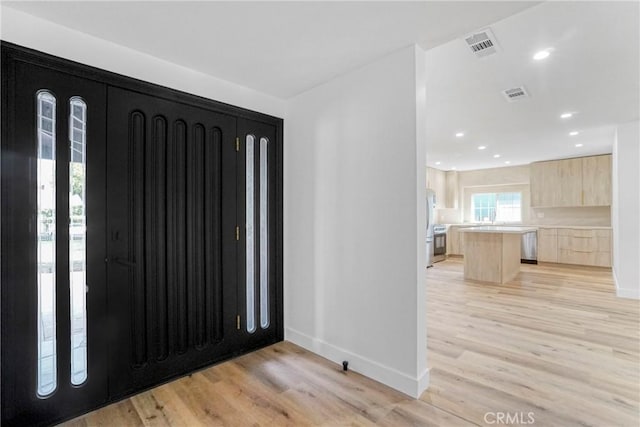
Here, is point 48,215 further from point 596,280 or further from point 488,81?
point 596,280

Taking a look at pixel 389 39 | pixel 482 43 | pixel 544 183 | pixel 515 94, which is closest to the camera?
pixel 389 39

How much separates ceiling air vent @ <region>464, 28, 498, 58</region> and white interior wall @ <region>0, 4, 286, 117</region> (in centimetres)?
192

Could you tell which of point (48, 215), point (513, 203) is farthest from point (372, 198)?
point (513, 203)

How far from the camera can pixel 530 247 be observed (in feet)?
24.7

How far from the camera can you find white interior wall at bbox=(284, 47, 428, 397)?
217 centimetres

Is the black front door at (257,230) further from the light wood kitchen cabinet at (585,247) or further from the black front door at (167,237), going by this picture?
the light wood kitchen cabinet at (585,247)

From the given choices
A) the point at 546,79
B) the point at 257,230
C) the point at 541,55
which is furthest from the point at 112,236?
the point at 546,79

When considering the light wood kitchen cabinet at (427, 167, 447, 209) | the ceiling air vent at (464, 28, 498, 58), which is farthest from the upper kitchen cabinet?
the ceiling air vent at (464, 28, 498, 58)

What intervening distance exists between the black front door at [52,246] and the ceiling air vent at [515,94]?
383cm

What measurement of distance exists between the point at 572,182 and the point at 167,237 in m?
8.69

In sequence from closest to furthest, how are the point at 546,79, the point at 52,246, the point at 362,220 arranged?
the point at 52,246, the point at 362,220, the point at 546,79

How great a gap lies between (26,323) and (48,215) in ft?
2.16

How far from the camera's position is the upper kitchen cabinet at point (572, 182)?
6676 mm

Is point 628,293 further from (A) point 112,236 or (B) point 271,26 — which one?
(A) point 112,236
